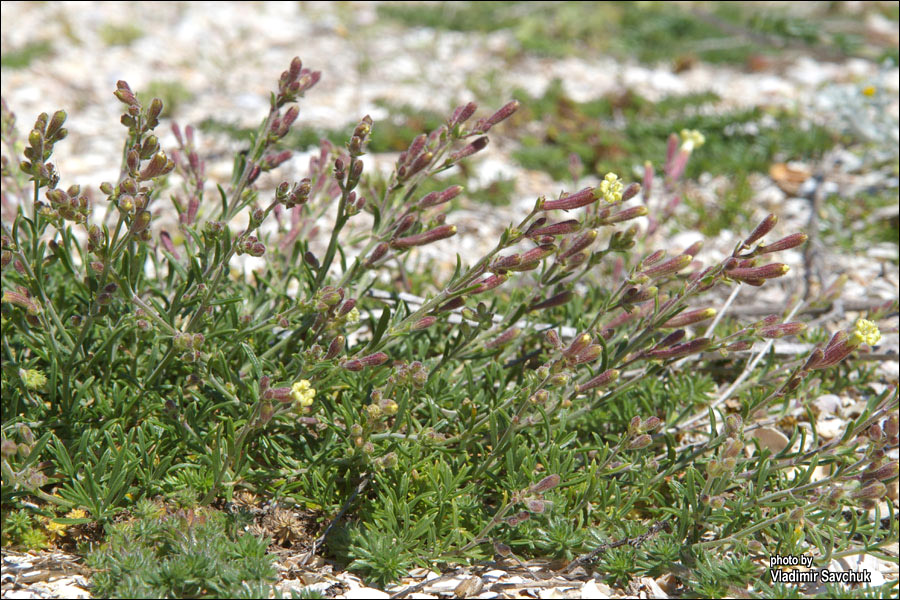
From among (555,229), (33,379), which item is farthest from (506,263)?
(33,379)

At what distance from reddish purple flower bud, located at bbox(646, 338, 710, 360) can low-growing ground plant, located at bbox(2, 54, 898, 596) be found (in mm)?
→ 11

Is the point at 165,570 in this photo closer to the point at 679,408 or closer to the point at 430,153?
the point at 430,153

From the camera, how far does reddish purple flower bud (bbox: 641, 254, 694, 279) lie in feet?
8.87

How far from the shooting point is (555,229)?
2.59m

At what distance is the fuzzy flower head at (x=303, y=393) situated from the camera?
89.1 inches

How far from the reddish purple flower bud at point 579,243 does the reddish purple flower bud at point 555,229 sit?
207 millimetres

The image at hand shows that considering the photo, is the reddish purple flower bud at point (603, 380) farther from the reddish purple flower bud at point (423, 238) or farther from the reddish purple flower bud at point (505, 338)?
the reddish purple flower bud at point (423, 238)

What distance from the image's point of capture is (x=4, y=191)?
384cm

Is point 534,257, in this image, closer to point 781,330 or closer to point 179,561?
point 781,330

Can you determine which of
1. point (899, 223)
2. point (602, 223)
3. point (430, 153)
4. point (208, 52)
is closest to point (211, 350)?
point (430, 153)

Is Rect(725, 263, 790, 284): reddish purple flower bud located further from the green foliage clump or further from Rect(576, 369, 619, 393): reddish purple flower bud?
the green foliage clump

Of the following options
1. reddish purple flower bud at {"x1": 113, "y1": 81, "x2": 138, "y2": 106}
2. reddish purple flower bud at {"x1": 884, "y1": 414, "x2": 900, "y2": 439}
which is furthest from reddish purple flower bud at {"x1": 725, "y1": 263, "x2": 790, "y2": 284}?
reddish purple flower bud at {"x1": 113, "y1": 81, "x2": 138, "y2": 106}

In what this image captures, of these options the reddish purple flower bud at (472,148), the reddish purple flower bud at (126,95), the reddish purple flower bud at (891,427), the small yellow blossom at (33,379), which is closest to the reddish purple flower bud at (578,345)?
the reddish purple flower bud at (472,148)

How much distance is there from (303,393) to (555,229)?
0.97 meters
